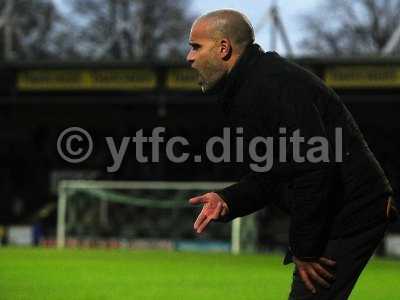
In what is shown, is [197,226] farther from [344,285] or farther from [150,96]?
[150,96]

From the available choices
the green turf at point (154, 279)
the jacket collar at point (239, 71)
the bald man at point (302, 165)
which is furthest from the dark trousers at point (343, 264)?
the green turf at point (154, 279)

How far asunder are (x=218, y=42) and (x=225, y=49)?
44mm

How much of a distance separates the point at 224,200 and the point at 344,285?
0.67 metres

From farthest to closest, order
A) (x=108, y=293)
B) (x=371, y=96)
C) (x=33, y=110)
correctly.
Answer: (x=33, y=110) < (x=371, y=96) < (x=108, y=293)

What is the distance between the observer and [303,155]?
3.93 metres

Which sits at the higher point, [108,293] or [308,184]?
[308,184]

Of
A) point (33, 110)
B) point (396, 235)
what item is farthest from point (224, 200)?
point (33, 110)

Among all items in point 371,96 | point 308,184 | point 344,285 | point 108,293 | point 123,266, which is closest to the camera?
point 308,184

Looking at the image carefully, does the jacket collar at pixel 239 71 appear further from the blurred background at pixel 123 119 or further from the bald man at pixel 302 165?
the blurred background at pixel 123 119

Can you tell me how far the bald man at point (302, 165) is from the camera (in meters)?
3.91

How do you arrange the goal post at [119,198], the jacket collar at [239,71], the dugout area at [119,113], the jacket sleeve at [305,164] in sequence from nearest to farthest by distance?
the jacket sleeve at [305,164]
the jacket collar at [239,71]
the goal post at [119,198]
the dugout area at [119,113]

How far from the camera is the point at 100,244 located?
2481 centimetres

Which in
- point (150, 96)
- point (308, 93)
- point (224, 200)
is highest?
point (150, 96)

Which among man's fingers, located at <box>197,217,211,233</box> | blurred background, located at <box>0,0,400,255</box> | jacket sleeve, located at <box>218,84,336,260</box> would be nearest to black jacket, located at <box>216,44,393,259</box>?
jacket sleeve, located at <box>218,84,336,260</box>
